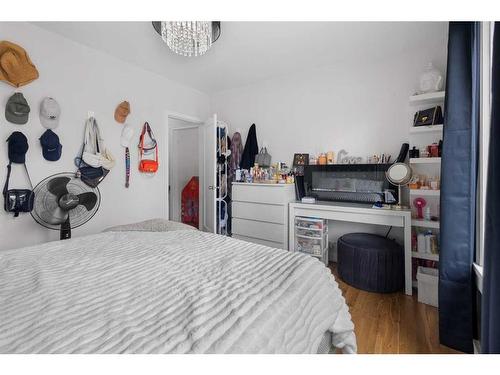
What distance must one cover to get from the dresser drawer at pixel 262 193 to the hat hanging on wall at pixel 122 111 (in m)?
1.51

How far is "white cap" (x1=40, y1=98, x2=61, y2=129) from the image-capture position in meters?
1.99

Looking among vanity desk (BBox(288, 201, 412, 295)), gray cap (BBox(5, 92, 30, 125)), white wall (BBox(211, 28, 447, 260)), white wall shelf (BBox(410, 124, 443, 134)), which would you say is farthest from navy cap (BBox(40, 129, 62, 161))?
white wall shelf (BBox(410, 124, 443, 134))

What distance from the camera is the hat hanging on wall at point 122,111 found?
2.53m

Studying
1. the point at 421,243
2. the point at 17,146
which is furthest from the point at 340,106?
the point at 17,146

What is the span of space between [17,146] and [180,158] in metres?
2.48

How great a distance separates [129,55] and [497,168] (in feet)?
9.95

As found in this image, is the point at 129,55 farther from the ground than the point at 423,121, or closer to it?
farther from the ground

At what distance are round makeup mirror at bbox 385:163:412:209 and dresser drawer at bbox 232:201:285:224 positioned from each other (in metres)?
1.15

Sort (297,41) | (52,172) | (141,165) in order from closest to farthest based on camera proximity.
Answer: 1. (52,172)
2. (297,41)
3. (141,165)

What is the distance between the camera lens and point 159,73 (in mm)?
2945

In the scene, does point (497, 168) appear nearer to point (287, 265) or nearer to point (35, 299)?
point (287, 265)

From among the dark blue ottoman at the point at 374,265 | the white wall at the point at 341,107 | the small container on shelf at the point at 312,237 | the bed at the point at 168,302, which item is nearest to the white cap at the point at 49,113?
the bed at the point at 168,302

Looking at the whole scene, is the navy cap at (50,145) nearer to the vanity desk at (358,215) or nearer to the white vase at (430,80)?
the vanity desk at (358,215)
